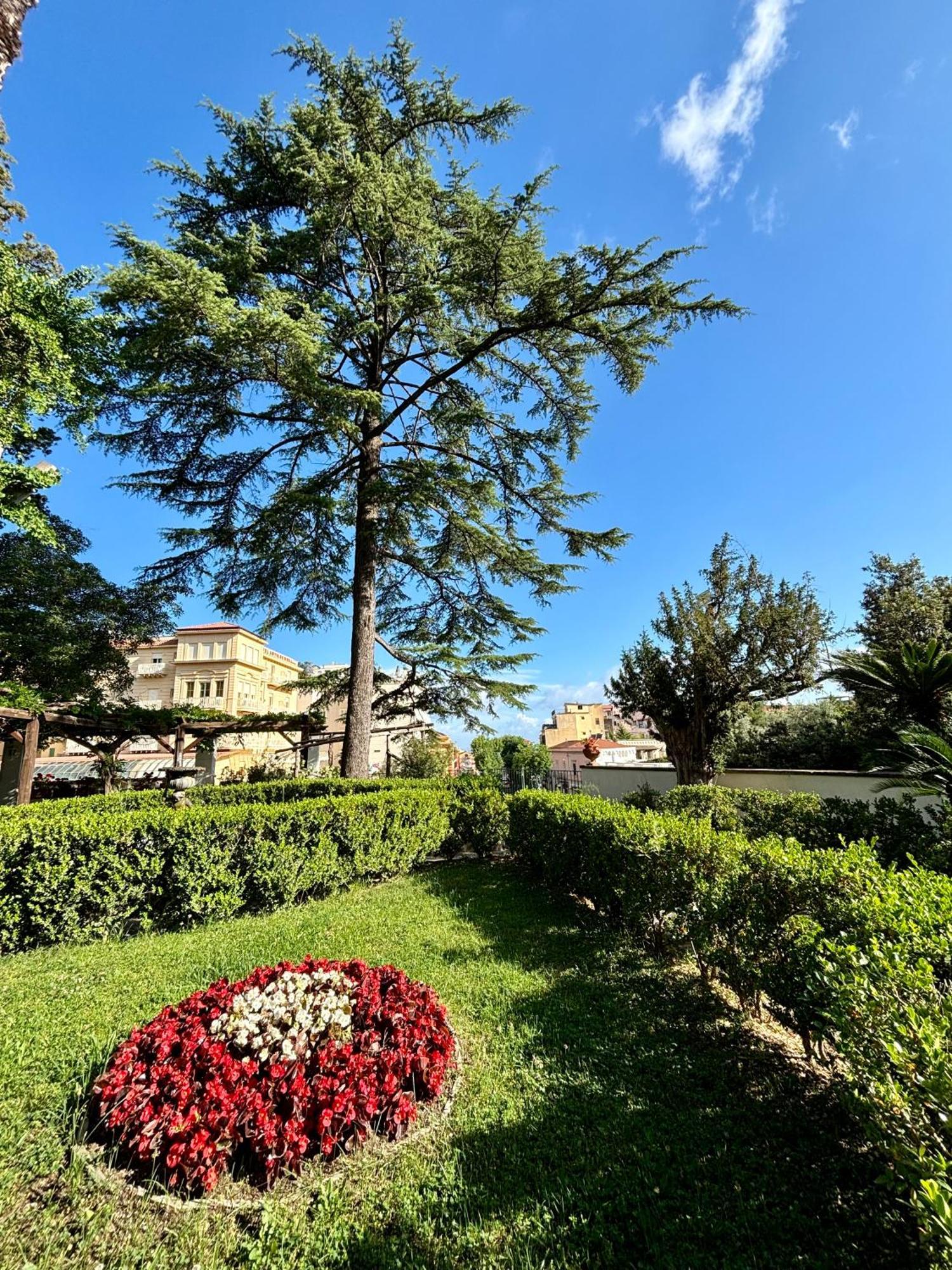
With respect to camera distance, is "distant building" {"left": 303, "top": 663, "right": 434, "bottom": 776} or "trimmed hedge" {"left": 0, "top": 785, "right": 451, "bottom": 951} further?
"distant building" {"left": 303, "top": 663, "right": 434, "bottom": 776}

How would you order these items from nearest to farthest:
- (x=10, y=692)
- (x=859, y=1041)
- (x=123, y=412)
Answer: (x=859, y=1041) → (x=10, y=692) → (x=123, y=412)

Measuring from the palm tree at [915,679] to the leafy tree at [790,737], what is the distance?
5.64 m

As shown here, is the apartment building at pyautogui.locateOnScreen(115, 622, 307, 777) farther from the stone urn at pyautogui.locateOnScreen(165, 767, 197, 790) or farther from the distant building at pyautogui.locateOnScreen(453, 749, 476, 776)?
the stone urn at pyautogui.locateOnScreen(165, 767, 197, 790)

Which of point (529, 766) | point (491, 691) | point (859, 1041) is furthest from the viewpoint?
point (529, 766)

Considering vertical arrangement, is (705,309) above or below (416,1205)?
above

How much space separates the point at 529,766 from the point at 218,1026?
18641 millimetres

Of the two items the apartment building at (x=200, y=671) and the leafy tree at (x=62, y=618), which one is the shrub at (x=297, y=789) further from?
the apartment building at (x=200, y=671)

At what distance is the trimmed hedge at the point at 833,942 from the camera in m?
1.66

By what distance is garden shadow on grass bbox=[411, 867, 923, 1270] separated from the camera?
1992mm

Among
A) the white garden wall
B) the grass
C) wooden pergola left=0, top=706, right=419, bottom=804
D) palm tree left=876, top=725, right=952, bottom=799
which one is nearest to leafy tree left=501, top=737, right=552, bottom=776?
the white garden wall

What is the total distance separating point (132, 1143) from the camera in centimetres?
238

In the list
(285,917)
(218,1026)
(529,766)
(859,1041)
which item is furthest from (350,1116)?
(529,766)

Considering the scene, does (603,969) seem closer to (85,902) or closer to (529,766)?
(85,902)

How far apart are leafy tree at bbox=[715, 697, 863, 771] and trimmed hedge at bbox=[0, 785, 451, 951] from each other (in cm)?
1127
